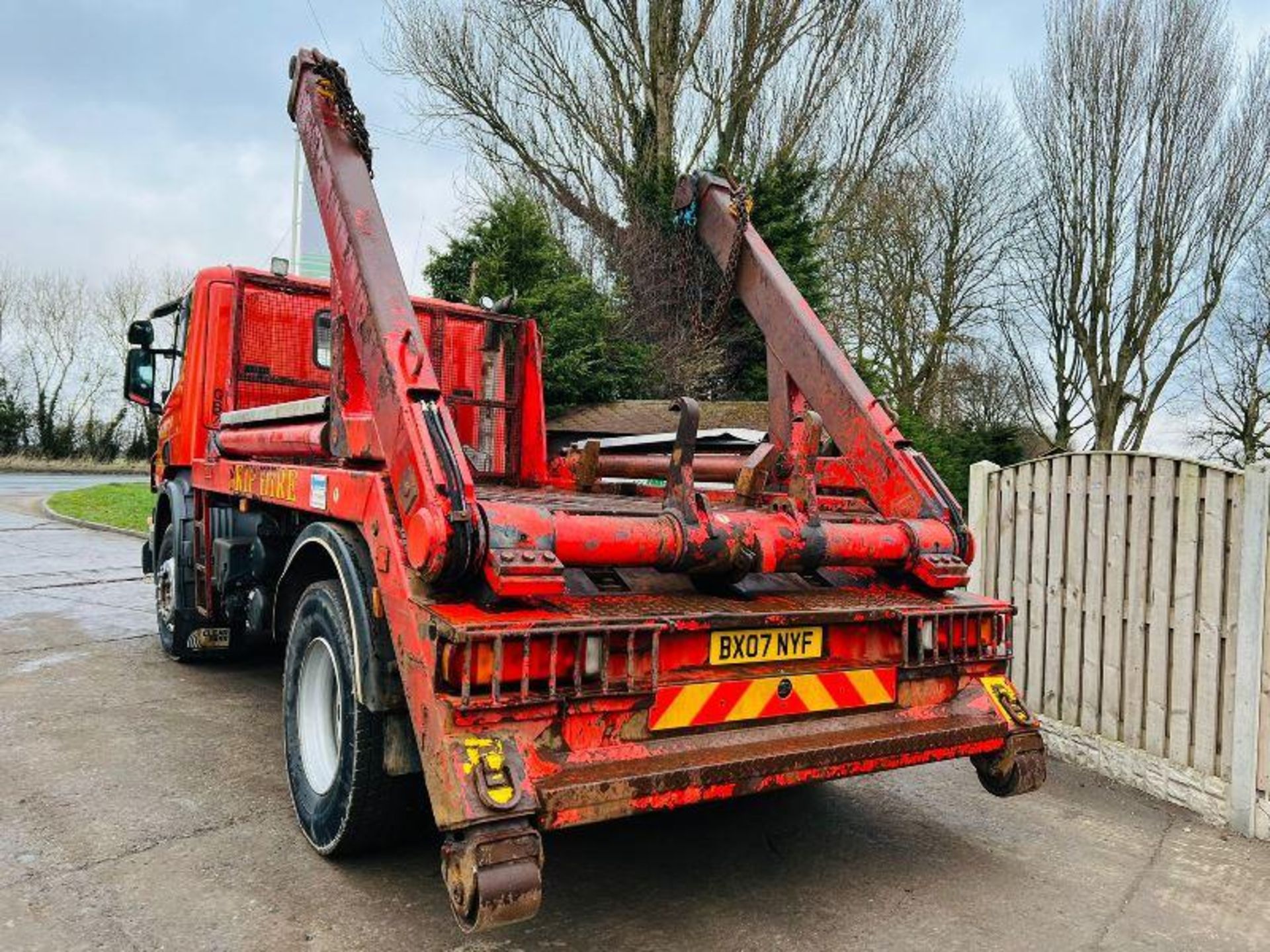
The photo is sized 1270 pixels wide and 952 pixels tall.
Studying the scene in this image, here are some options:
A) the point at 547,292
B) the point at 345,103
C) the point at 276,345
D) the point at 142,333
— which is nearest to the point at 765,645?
the point at 345,103

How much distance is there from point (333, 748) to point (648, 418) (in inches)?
326

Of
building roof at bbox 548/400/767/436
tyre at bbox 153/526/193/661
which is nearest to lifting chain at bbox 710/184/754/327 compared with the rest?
tyre at bbox 153/526/193/661

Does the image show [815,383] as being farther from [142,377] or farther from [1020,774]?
[142,377]

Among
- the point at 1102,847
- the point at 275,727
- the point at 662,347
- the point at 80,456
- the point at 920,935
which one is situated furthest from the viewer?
the point at 80,456

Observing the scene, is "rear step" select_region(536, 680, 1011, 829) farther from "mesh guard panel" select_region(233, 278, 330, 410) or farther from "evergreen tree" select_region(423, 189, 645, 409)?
"evergreen tree" select_region(423, 189, 645, 409)

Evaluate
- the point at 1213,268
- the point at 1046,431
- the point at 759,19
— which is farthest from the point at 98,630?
the point at 1213,268

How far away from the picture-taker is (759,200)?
52.3ft

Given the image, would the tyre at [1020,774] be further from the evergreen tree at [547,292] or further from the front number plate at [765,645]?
the evergreen tree at [547,292]

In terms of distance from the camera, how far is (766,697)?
3117 mm

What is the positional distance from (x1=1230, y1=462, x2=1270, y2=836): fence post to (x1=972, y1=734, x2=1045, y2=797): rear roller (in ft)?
3.80

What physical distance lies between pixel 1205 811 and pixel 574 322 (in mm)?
10359

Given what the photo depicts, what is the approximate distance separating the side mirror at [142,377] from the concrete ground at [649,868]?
2.64m

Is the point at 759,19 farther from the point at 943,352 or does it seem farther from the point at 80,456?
the point at 80,456

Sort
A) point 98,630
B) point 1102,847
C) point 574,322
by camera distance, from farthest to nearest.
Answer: point 574,322
point 98,630
point 1102,847
